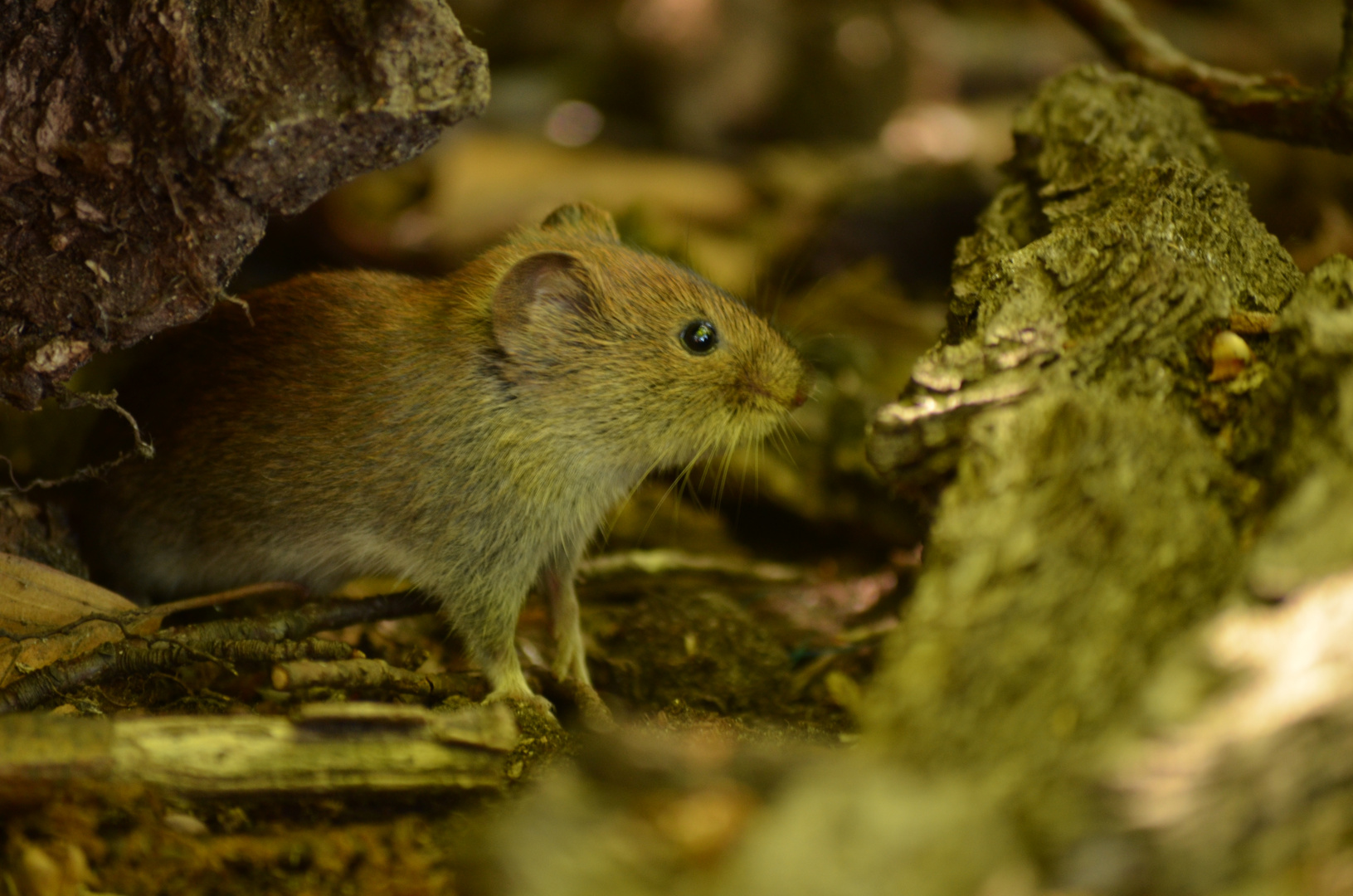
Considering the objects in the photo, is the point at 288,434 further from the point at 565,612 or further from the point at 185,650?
the point at 565,612

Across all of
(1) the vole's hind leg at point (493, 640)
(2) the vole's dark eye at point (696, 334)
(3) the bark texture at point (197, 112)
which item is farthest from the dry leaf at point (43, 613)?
(2) the vole's dark eye at point (696, 334)

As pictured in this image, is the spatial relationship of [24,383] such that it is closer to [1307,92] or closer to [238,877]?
[238,877]

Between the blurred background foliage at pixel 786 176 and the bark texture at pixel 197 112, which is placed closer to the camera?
the bark texture at pixel 197 112

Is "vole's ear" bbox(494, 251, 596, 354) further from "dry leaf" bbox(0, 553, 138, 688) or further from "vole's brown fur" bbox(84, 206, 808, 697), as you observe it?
"dry leaf" bbox(0, 553, 138, 688)

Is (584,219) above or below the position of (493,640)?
above

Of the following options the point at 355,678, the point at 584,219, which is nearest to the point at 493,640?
the point at 355,678

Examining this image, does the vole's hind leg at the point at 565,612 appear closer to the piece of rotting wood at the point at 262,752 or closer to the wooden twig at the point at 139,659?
the wooden twig at the point at 139,659
